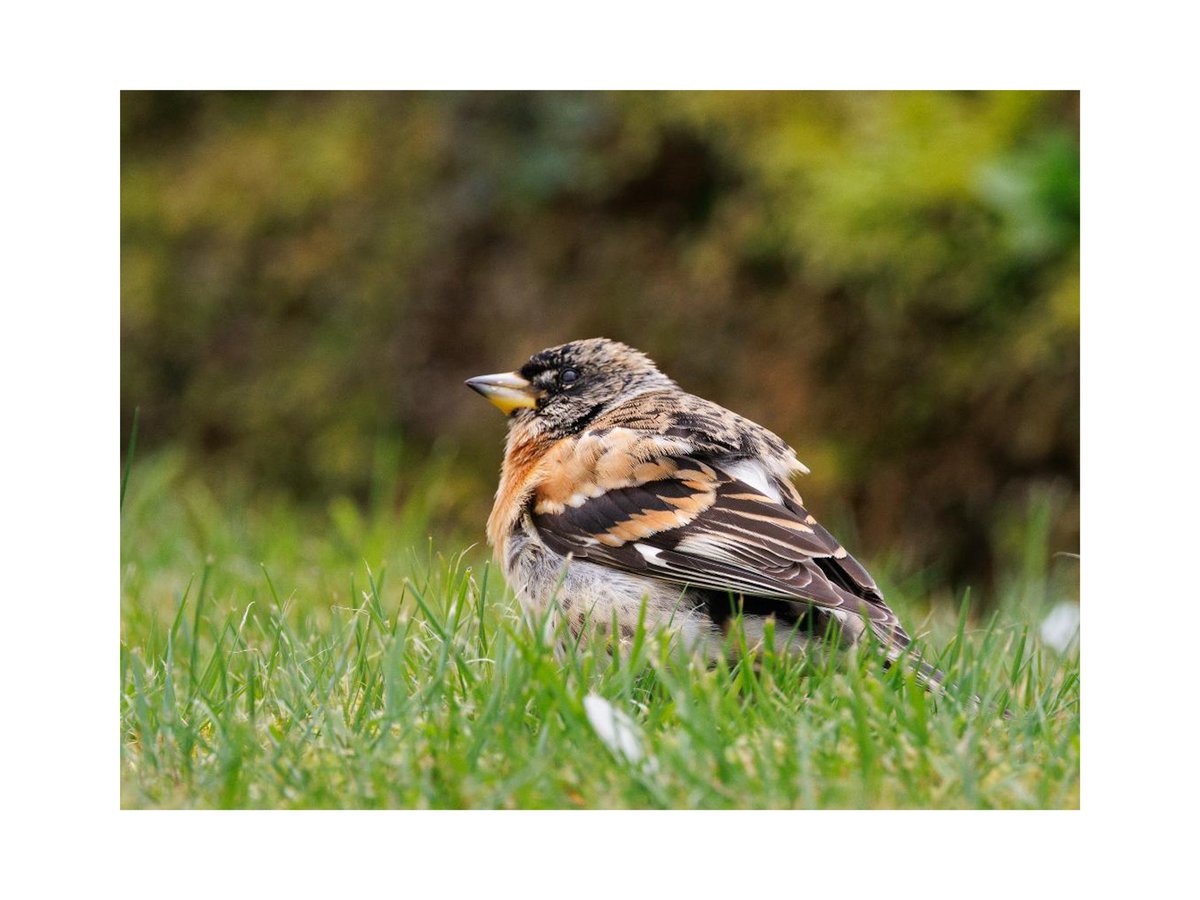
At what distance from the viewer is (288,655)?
11.3 ft

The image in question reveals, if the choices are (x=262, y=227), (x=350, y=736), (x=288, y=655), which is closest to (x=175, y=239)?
Result: (x=262, y=227)

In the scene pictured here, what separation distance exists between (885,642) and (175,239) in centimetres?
487

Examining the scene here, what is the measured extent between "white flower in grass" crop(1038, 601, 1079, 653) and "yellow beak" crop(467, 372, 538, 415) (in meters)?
1.77

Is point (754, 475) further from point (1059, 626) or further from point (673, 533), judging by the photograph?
point (1059, 626)

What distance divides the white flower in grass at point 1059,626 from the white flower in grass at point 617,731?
1.77 meters

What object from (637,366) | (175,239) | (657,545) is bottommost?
(657,545)

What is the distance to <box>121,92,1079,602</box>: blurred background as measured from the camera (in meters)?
5.66

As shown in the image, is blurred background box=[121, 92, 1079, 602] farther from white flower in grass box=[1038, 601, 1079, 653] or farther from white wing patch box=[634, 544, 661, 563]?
white wing patch box=[634, 544, 661, 563]

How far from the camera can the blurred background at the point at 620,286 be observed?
5664 mm

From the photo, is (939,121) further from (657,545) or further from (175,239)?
(175,239)

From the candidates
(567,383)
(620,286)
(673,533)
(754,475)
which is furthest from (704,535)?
(620,286)

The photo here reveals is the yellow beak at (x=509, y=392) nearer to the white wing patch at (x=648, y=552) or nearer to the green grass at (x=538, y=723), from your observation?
the green grass at (x=538, y=723)

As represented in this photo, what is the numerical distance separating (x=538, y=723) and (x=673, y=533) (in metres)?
0.72

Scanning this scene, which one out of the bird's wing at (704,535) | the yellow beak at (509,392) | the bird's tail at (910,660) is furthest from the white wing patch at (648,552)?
the yellow beak at (509,392)
